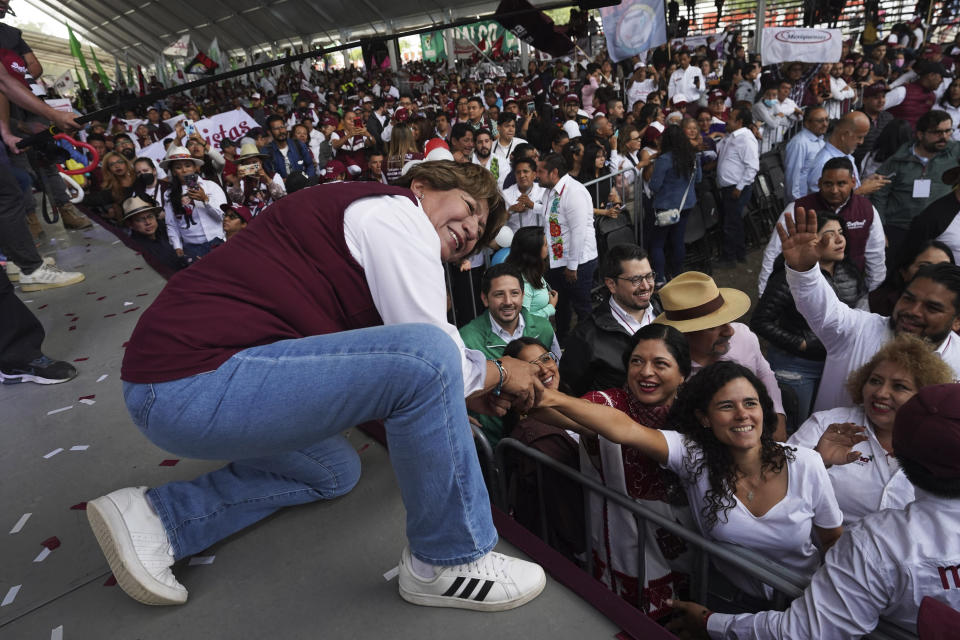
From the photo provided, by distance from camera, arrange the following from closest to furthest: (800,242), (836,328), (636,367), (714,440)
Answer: (714,440) < (636,367) < (800,242) < (836,328)

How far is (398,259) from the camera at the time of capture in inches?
51.1

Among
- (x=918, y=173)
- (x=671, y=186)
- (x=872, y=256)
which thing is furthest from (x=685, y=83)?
(x=872, y=256)

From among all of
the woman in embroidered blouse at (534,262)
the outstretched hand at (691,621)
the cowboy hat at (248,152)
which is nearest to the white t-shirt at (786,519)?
the outstretched hand at (691,621)

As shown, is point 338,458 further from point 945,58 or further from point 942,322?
point 945,58

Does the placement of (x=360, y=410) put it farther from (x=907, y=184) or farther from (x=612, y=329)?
(x=907, y=184)

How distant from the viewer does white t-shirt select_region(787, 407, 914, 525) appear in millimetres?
1909

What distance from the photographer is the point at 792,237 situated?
261 cm

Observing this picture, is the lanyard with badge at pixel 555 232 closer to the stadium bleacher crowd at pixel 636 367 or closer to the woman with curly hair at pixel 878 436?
the stadium bleacher crowd at pixel 636 367

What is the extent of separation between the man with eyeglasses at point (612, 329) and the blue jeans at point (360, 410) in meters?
1.51

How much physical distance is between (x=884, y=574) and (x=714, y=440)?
616mm

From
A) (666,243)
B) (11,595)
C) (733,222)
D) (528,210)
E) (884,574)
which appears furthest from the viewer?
(733,222)

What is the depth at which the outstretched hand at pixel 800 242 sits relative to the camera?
253 centimetres

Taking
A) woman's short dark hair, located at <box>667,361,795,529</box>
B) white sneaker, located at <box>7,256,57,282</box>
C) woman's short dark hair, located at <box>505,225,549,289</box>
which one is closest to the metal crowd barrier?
woman's short dark hair, located at <box>667,361,795,529</box>

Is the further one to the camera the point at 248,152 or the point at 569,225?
the point at 248,152
